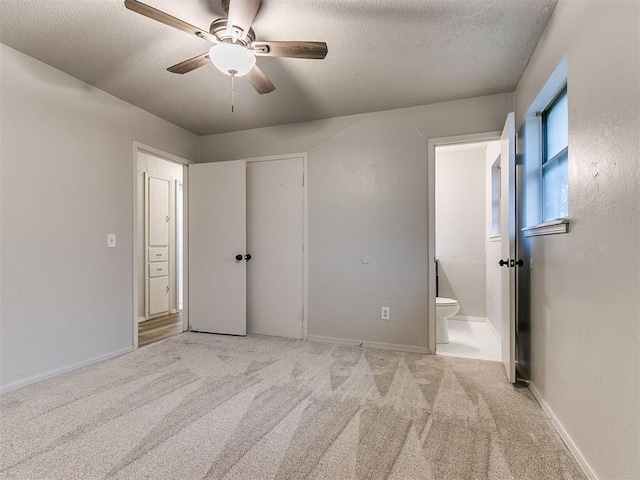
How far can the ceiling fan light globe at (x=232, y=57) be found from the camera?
5.54 feet

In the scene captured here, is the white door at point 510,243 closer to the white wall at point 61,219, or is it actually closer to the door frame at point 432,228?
the door frame at point 432,228

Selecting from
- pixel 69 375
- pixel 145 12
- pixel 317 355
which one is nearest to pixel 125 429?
pixel 69 375

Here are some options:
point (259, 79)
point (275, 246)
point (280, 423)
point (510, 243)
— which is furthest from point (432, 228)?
point (280, 423)

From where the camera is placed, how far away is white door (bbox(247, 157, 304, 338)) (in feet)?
11.5

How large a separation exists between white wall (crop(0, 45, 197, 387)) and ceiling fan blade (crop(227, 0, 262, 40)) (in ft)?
5.53

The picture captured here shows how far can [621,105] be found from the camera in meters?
1.19

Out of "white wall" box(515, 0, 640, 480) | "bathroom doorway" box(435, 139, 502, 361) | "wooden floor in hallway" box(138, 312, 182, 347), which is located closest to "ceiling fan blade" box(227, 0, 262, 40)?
"white wall" box(515, 0, 640, 480)

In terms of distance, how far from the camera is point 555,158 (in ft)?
6.81

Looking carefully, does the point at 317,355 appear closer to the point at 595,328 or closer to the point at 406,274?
the point at 406,274

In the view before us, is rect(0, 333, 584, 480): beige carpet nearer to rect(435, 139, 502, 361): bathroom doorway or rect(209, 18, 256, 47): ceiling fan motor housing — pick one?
rect(435, 139, 502, 361): bathroom doorway

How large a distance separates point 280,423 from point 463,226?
3.59m

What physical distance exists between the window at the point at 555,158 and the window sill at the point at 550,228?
124mm

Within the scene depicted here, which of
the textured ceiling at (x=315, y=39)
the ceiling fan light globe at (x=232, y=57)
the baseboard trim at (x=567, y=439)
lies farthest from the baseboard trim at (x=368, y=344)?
the ceiling fan light globe at (x=232, y=57)

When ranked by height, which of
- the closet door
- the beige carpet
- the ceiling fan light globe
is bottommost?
the beige carpet
